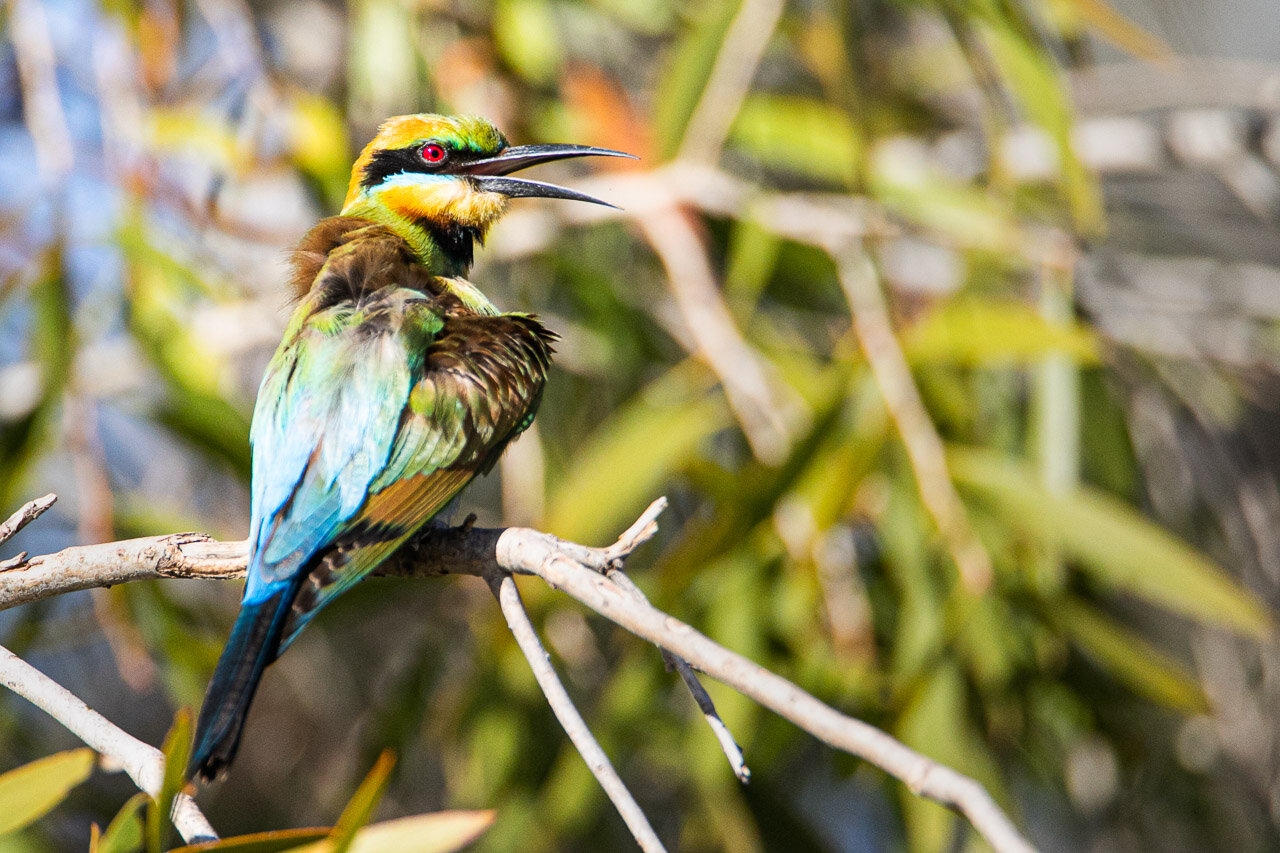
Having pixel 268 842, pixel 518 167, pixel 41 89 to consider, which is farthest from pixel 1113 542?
pixel 41 89

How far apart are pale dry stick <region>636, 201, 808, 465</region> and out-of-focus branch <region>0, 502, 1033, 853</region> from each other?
1.02 m

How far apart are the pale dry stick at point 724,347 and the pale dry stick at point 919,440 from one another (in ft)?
0.66

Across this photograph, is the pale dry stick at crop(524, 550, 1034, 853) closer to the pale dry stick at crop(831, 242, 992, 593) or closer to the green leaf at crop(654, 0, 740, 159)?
the pale dry stick at crop(831, 242, 992, 593)

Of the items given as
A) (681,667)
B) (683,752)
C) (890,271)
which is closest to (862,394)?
(683,752)

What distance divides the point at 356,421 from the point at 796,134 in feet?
5.41

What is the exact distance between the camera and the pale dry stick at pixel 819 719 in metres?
0.65

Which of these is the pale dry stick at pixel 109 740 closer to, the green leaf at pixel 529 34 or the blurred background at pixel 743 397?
the blurred background at pixel 743 397

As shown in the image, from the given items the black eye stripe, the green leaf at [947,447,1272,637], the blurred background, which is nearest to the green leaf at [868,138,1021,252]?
the blurred background

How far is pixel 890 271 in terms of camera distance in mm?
3189

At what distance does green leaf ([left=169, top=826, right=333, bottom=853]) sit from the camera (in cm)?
86

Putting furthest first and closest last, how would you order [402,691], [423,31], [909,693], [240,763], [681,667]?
[240,763] < [423,31] < [402,691] < [909,693] < [681,667]

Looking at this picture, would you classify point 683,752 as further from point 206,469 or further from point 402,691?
point 206,469

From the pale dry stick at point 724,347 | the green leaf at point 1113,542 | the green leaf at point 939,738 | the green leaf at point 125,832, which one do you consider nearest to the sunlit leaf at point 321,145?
the pale dry stick at point 724,347

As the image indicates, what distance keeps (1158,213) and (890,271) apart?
1.66m
